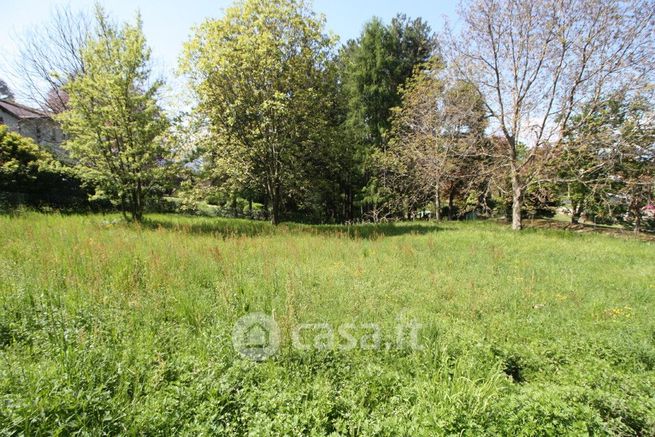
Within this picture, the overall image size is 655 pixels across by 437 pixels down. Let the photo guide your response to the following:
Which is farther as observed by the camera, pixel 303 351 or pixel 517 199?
pixel 517 199

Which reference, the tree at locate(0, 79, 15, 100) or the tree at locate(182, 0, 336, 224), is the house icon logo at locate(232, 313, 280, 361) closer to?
the tree at locate(182, 0, 336, 224)

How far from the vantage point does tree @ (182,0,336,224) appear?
34.0ft

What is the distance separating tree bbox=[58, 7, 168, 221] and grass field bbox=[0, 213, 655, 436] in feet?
11.9

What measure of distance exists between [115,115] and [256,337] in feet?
30.1

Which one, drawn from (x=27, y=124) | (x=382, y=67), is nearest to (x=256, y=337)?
(x=382, y=67)

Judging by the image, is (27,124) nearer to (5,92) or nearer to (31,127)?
(31,127)

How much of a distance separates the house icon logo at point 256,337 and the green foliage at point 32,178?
950cm

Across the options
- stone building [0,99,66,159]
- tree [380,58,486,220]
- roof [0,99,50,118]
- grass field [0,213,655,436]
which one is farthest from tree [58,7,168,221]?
roof [0,99,50,118]

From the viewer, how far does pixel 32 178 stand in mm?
10203

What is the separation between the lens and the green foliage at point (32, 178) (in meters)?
9.66

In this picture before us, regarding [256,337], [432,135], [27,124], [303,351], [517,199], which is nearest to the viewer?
[303,351]

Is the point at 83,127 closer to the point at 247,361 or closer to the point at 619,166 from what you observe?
the point at 247,361

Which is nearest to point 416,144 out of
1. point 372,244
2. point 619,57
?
point 619,57

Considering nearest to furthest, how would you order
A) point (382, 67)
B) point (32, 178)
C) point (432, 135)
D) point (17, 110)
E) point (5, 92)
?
point (32, 178)
point (432, 135)
point (382, 67)
point (17, 110)
point (5, 92)
